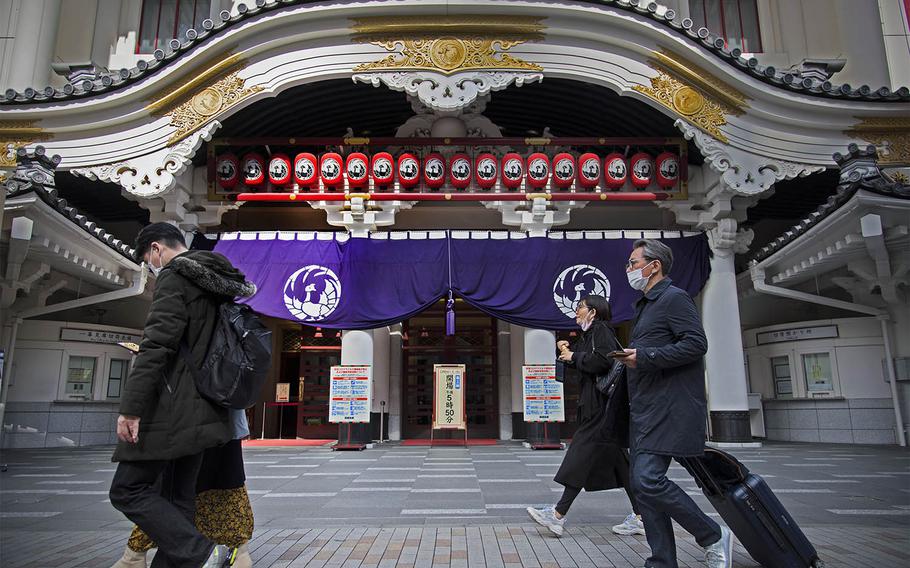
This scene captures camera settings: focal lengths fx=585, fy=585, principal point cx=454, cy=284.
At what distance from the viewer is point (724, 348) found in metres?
11.0

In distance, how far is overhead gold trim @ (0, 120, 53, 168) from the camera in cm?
1038

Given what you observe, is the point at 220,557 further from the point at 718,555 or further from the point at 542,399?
the point at 542,399

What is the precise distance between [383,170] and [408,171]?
0.48m

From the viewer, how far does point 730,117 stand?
1040 centimetres

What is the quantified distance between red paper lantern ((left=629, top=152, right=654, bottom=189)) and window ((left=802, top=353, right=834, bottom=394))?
4.76 metres

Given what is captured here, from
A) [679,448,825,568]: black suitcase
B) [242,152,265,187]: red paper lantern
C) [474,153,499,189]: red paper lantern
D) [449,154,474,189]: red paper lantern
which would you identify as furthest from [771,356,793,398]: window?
[242,152,265,187]: red paper lantern

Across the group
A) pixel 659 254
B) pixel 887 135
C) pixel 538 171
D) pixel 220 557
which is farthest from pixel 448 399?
pixel 887 135

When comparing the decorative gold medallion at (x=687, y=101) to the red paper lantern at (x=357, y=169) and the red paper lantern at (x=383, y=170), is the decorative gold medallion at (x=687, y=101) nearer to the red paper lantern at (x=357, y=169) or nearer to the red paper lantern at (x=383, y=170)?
the red paper lantern at (x=383, y=170)

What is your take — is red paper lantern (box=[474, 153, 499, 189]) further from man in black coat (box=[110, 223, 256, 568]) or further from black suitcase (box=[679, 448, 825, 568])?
man in black coat (box=[110, 223, 256, 568])

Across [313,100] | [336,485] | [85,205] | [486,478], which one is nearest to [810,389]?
[486,478]

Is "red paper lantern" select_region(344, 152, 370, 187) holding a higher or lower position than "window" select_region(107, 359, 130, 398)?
higher

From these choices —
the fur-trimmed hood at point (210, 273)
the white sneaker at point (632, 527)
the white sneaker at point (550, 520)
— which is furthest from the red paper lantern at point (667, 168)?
the fur-trimmed hood at point (210, 273)

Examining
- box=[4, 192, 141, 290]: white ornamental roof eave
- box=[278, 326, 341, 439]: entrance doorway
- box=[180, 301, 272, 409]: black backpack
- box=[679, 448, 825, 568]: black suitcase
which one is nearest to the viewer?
box=[180, 301, 272, 409]: black backpack

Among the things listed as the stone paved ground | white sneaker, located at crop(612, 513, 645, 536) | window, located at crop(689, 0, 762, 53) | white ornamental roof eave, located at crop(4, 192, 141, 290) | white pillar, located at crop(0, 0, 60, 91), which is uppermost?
window, located at crop(689, 0, 762, 53)
